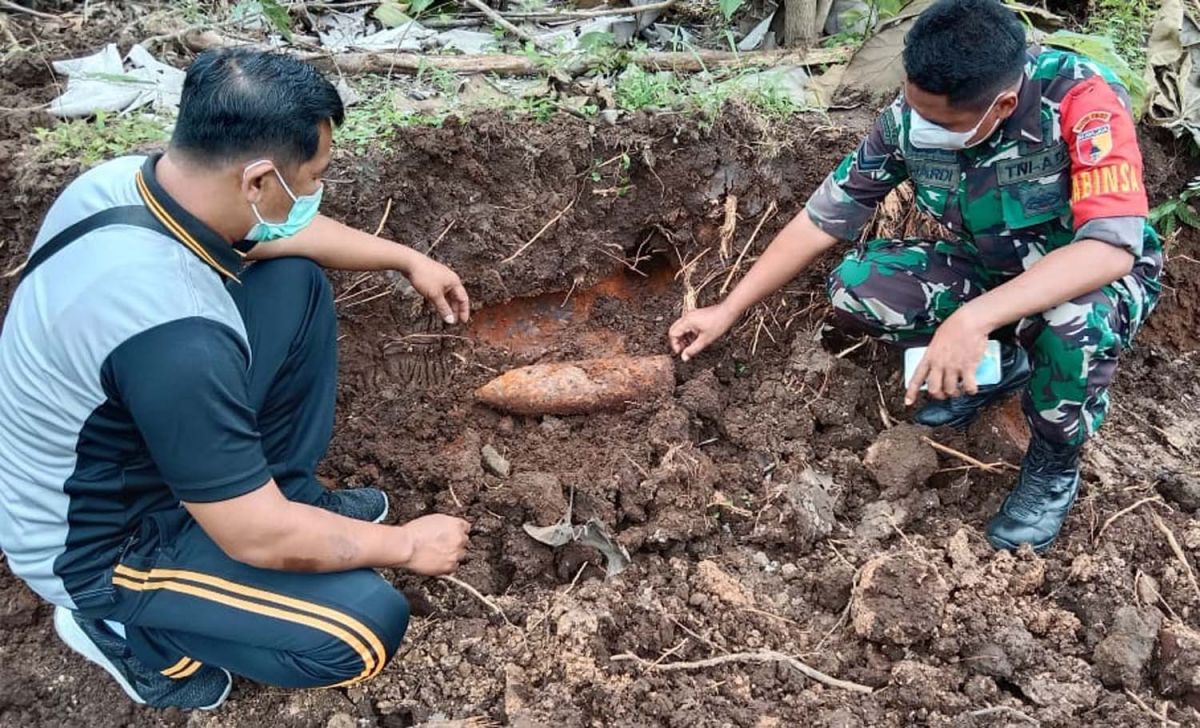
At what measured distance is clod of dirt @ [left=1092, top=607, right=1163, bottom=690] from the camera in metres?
2.07

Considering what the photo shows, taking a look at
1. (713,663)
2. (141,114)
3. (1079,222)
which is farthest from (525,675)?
(141,114)

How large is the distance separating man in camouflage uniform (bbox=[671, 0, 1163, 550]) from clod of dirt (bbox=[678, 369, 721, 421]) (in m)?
0.15

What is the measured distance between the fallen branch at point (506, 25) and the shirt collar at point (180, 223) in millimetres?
2074

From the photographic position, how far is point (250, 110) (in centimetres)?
159

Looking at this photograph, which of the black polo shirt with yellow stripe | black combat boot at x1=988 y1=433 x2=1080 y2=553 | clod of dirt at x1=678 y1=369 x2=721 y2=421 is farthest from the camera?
clod of dirt at x1=678 y1=369 x2=721 y2=421

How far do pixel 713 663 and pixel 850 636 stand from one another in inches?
13.5

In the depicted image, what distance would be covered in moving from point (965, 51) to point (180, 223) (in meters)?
1.57

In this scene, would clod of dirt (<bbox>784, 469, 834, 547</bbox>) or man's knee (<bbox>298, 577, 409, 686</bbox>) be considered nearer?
man's knee (<bbox>298, 577, 409, 686</bbox>)

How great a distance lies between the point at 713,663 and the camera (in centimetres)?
217

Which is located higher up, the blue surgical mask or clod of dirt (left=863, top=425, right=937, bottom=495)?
the blue surgical mask

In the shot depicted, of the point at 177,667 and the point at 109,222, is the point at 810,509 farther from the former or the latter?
the point at 109,222

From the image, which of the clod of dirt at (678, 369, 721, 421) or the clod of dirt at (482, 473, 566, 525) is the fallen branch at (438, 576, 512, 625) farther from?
the clod of dirt at (678, 369, 721, 421)

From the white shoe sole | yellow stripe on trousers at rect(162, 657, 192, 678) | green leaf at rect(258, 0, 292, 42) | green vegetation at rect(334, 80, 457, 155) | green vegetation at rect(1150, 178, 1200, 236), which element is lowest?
the white shoe sole

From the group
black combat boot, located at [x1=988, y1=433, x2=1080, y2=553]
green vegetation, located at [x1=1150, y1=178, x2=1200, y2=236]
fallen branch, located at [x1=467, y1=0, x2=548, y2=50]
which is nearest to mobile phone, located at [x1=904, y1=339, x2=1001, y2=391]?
black combat boot, located at [x1=988, y1=433, x2=1080, y2=553]
